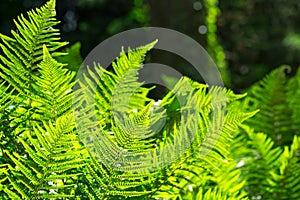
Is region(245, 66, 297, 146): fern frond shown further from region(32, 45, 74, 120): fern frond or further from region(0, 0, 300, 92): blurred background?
region(0, 0, 300, 92): blurred background

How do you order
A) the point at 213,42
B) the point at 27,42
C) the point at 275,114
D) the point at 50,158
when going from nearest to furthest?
1. the point at 50,158
2. the point at 27,42
3. the point at 275,114
4. the point at 213,42

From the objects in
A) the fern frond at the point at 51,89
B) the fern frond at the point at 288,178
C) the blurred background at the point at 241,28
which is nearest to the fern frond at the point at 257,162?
the fern frond at the point at 288,178

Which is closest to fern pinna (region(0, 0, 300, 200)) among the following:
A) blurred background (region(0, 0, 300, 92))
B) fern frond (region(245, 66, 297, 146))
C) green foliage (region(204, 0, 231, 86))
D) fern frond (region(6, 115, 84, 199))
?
fern frond (region(6, 115, 84, 199))

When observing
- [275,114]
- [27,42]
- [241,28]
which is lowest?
[27,42]

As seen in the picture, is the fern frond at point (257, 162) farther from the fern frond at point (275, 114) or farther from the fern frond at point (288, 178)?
the fern frond at point (275, 114)

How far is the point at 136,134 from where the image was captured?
1.81ft

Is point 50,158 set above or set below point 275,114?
below

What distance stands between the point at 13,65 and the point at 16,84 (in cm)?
2

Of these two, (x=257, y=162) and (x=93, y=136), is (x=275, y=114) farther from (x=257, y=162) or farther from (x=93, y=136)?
(x=93, y=136)

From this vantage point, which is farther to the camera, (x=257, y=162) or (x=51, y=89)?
(x=257, y=162)

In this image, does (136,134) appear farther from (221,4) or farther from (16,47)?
(221,4)

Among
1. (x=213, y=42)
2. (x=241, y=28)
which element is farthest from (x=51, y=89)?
(x=241, y=28)

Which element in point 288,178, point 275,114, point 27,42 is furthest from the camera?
point 275,114

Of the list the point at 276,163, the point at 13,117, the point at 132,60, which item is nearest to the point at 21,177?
the point at 13,117
